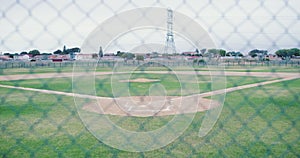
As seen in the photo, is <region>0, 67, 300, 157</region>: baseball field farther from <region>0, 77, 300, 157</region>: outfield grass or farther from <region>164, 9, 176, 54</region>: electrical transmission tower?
<region>164, 9, 176, 54</region>: electrical transmission tower

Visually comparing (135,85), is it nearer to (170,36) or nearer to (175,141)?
(175,141)

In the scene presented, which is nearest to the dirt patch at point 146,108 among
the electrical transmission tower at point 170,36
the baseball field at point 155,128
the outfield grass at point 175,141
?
the baseball field at point 155,128

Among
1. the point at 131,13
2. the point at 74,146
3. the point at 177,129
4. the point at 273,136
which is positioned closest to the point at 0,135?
the point at 74,146

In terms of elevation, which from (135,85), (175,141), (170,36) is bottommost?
(175,141)

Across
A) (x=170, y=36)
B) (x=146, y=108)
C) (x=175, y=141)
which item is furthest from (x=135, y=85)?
(x=170, y=36)

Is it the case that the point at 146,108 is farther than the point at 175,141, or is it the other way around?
the point at 146,108

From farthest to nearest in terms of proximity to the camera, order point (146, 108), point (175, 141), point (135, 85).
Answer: point (135, 85)
point (146, 108)
point (175, 141)

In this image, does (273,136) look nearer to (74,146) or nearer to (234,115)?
(234,115)

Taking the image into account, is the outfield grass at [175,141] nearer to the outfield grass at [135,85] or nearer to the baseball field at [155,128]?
the baseball field at [155,128]

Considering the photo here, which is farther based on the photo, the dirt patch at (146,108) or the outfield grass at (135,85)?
the outfield grass at (135,85)
